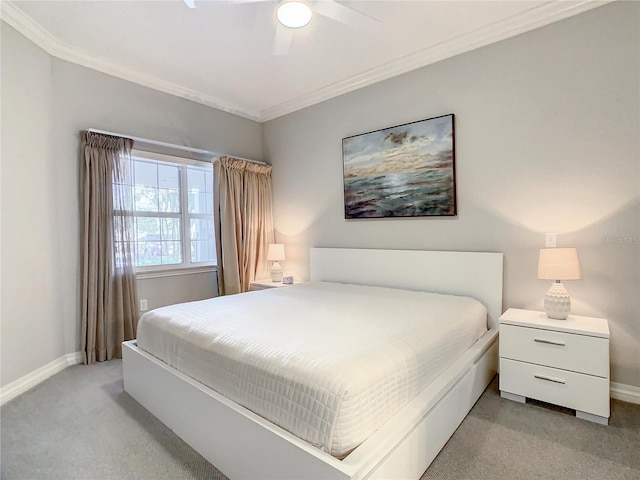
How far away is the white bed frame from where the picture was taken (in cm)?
116

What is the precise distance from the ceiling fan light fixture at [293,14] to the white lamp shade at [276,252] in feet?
7.52

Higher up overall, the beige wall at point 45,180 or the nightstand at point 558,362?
the beige wall at point 45,180

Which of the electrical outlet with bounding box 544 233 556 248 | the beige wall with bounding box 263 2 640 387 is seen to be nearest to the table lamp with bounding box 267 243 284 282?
the beige wall with bounding box 263 2 640 387

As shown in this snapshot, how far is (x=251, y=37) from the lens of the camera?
2545mm

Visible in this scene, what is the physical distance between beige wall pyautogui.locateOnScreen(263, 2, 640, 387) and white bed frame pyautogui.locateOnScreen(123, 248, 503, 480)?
210 mm

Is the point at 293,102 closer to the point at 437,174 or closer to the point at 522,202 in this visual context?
the point at 437,174

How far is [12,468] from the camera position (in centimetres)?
154

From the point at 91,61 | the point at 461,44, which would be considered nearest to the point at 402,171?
the point at 461,44

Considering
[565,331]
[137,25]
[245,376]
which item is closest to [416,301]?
[565,331]

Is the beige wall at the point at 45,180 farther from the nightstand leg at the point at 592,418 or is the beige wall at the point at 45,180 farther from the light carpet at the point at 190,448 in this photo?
the nightstand leg at the point at 592,418

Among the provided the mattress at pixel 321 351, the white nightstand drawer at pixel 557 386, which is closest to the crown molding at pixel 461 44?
the mattress at pixel 321 351

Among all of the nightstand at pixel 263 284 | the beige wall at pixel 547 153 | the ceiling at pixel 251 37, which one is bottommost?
the nightstand at pixel 263 284

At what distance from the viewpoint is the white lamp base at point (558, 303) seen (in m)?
2.04

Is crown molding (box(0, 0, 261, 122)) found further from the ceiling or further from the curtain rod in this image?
the curtain rod
